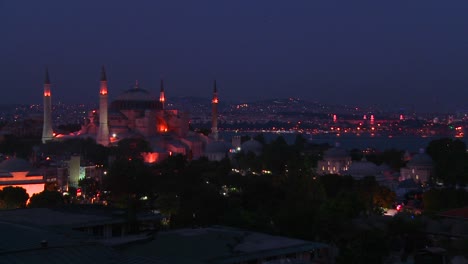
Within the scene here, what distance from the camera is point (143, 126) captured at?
5125 centimetres

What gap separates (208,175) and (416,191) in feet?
31.9

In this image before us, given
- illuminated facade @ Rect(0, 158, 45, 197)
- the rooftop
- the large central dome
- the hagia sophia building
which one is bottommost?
the rooftop

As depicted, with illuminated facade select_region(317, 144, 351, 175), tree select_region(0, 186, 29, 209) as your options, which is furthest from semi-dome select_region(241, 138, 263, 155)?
tree select_region(0, 186, 29, 209)

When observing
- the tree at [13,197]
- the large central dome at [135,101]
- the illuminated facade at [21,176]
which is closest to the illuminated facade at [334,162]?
the large central dome at [135,101]

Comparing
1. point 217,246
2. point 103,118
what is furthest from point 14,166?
point 217,246

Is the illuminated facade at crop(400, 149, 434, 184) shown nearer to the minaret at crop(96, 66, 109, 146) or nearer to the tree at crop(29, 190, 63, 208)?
the minaret at crop(96, 66, 109, 146)

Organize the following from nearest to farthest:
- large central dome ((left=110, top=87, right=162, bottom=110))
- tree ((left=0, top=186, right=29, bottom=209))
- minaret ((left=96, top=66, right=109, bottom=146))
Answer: tree ((left=0, top=186, right=29, bottom=209)) → minaret ((left=96, top=66, right=109, bottom=146)) → large central dome ((left=110, top=87, right=162, bottom=110))

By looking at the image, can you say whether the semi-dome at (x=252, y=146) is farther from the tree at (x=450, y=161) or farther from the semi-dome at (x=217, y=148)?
the tree at (x=450, y=161)

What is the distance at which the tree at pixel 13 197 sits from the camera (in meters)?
24.8

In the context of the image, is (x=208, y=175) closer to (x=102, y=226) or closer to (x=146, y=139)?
(x=102, y=226)

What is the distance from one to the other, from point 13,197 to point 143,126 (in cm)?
2614

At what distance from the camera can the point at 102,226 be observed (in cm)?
1711

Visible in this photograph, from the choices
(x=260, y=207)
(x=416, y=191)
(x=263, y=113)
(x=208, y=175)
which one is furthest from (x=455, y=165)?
(x=263, y=113)

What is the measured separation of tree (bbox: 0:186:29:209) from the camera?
24.8 m
